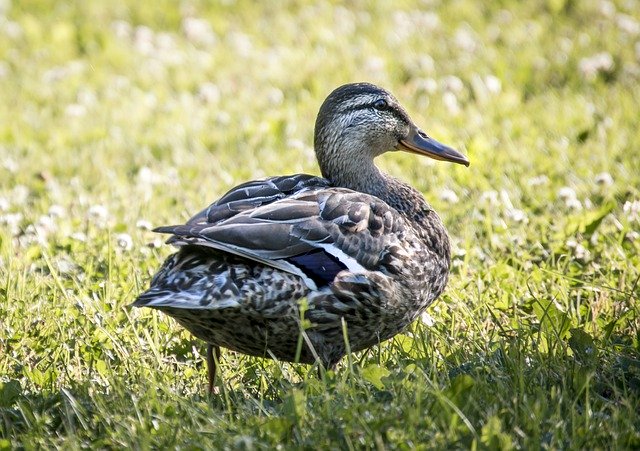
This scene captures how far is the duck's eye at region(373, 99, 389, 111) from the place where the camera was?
4719 millimetres

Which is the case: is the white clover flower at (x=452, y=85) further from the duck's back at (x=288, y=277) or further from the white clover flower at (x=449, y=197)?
the duck's back at (x=288, y=277)

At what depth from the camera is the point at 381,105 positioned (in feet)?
15.5

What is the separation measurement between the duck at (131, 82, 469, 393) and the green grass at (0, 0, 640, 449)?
159mm

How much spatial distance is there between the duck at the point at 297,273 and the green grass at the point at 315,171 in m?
0.16

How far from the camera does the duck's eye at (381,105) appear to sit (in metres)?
4.72

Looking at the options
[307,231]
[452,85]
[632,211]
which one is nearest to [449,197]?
[632,211]

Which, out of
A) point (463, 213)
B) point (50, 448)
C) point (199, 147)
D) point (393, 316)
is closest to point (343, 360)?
point (393, 316)

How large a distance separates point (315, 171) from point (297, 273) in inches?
107

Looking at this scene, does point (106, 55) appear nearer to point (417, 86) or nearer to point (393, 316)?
point (417, 86)

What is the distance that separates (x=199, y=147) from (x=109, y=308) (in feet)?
9.24

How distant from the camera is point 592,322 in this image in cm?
431

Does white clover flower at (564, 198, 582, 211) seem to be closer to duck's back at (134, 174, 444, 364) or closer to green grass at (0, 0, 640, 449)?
green grass at (0, 0, 640, 449)

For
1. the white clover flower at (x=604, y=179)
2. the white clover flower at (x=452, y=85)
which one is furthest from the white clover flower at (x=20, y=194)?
the white clover flower at (x=604, y=179)

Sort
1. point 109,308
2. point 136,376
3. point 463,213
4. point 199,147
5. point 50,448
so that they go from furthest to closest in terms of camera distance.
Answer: point 199,147
point 463,213
point 109,308
point 136,376
point 50,448
